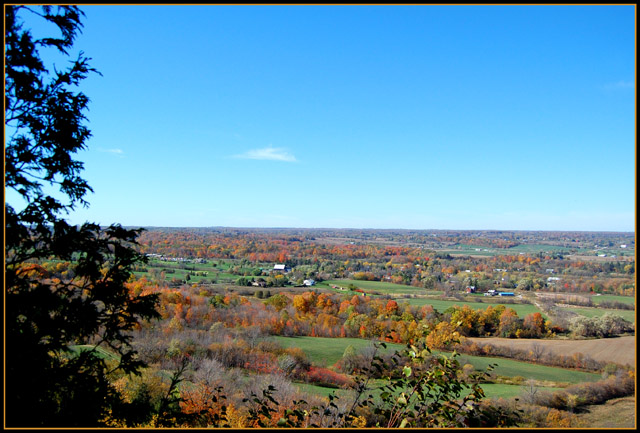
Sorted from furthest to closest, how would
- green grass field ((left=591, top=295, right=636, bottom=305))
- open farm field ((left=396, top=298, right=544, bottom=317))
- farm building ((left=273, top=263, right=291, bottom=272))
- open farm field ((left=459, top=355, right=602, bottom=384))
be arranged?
farm building ((left=273, top=263, right=291, bottom=272)), open farm field ((left=396, top=298, right=544, bottom=317)), green grass field ((left=591, top=295, right=636, bottom=305)), open farm field ((left=459, top=355, right=602, bottom=384))

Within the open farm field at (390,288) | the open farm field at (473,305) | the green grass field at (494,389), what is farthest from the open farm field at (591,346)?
the open farm field at (390,288)

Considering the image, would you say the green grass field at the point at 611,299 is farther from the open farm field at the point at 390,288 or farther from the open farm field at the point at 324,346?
the open farm field at the point at 324,346

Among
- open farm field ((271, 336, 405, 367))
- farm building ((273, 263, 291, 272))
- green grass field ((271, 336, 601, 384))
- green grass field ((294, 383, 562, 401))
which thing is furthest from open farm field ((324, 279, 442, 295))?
green grass field ((294, 383, 562, 401))

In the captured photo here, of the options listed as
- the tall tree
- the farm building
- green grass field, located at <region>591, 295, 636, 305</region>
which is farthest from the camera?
the farm building

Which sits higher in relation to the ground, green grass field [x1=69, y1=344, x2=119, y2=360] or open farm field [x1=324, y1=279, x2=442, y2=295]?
green grass field [x1=69, y1=344, x2=119, y2=360]

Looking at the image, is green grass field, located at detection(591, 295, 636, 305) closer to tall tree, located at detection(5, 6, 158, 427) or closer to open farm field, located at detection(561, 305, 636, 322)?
open farm field, located at detection(561, 305, 636, 322)

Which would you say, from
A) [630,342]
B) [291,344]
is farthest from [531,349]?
[291,344]

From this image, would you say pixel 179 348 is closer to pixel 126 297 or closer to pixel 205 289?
pixel 205 289

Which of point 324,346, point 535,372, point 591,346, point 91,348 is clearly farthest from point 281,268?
point 91,348

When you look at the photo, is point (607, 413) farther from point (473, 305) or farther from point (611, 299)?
point (611, 299)
